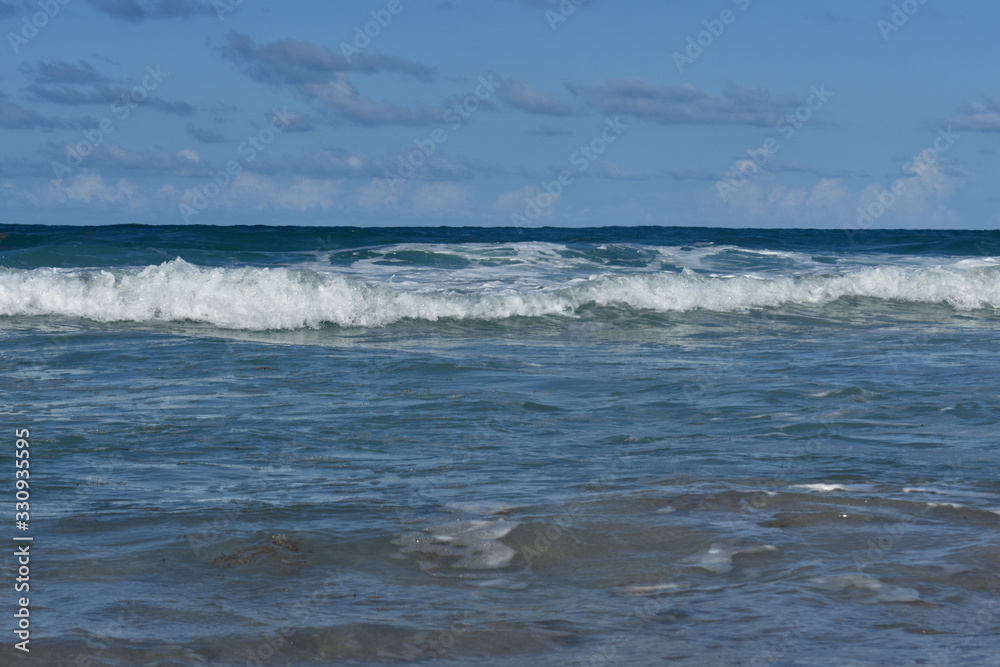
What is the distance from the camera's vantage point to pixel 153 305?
1227 centimetres

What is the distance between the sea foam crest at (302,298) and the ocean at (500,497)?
1.17 metres

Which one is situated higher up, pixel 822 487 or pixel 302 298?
pixel 302 298

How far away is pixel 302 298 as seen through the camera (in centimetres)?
1246

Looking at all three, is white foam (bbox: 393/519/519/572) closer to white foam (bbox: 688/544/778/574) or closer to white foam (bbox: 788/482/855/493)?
white foam (bbox: 688/544/778/574)

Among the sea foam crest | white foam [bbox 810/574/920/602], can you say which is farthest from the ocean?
the sea foam crest

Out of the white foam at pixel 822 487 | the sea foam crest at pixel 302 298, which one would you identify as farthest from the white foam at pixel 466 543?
the sea foam crest at pixel 302 298

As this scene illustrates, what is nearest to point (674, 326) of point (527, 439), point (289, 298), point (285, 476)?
point (289, 298)

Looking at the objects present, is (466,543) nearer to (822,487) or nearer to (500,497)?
(500,497)

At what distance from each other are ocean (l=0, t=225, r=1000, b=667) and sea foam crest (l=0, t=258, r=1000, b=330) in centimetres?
117

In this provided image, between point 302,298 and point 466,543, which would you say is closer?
point 466,543

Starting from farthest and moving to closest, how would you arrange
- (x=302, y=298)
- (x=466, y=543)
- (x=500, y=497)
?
(x=302, y=298) < (x=500, y=497) < (x=466, y=543)

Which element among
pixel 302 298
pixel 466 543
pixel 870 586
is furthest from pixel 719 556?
pixel 302 298

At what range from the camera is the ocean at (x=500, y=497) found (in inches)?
115

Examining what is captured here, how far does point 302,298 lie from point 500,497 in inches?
339
